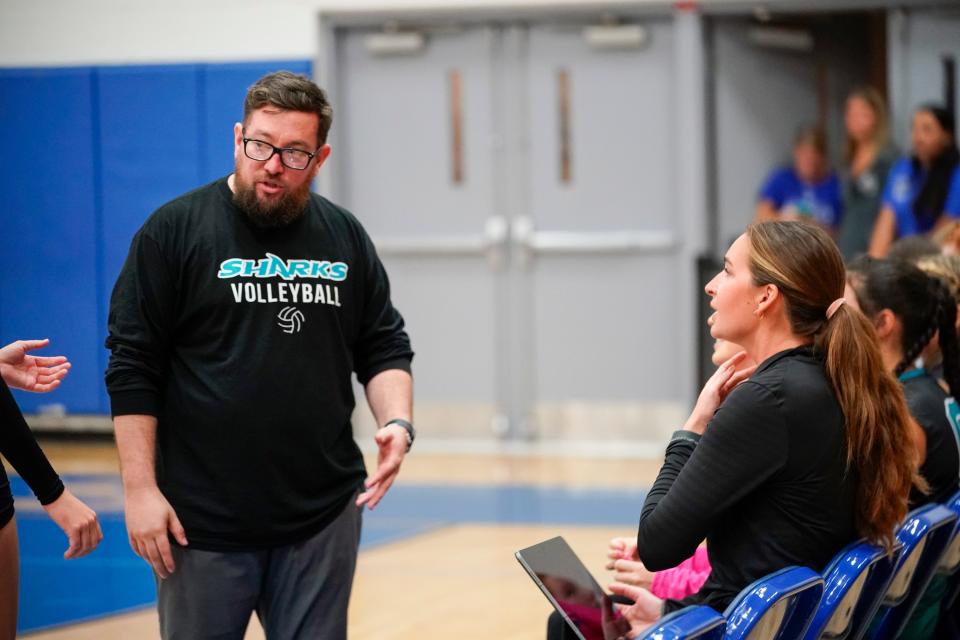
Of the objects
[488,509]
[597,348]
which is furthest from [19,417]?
[597,348]

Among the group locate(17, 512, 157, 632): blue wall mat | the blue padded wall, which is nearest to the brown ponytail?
locate(17, 512, 157, 632): blue wall mat

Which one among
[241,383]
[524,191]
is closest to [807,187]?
[524,191]

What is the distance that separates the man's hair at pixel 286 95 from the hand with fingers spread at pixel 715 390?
91 cm

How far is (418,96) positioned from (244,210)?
18.1ft

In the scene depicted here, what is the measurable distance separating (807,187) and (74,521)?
632cm

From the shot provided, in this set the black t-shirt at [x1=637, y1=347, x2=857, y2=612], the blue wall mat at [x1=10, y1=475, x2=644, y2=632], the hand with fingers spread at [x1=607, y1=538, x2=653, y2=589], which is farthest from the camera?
the blue wall mat at [x1=10, y1=475, x2=644, y2=632]

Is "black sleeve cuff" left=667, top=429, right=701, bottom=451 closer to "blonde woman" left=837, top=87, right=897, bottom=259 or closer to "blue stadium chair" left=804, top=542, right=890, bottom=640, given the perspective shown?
"blue stadium chair" left=804, top=542, right=890, bottom=640

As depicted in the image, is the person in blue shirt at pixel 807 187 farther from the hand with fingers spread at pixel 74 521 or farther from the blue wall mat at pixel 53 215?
the hand with fingers spread at pixel 74 521

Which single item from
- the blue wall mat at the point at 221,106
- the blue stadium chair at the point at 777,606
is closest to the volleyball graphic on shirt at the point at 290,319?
the blue stadium chair at the point at 777,606

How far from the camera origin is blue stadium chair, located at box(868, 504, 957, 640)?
2.59 meters

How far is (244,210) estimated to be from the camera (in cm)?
253

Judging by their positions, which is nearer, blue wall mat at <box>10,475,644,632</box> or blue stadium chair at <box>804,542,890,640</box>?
blue stadium chair at <box>804,542,890,640</box>

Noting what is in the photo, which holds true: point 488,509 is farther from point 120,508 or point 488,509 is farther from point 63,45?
point 63,45

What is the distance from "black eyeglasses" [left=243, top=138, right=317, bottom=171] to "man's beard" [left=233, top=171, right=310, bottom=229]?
47 mm
